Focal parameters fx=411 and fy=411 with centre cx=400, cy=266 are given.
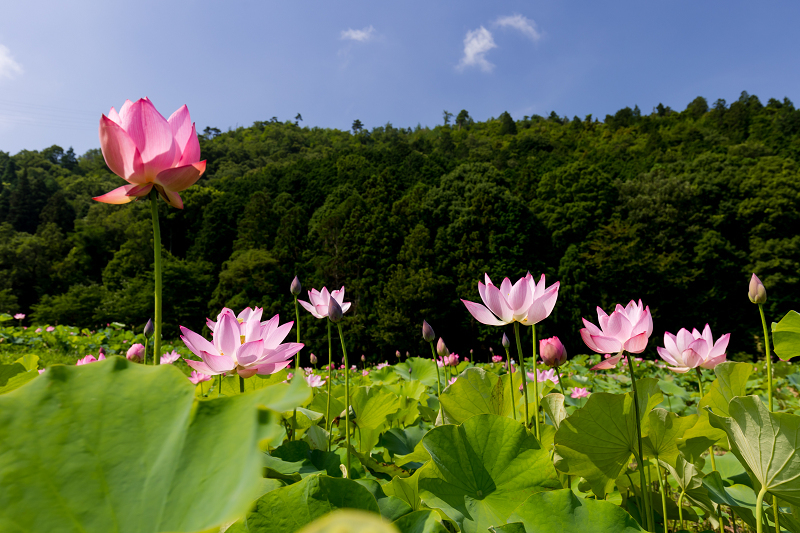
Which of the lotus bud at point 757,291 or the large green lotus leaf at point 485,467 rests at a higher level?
the lotus bud at point 757,291

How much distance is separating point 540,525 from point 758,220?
19.1m

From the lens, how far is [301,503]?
46cm

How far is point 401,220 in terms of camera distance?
1580cm

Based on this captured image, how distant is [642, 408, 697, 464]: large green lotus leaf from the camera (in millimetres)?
743

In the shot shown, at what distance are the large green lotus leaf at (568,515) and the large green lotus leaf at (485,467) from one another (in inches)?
4.4

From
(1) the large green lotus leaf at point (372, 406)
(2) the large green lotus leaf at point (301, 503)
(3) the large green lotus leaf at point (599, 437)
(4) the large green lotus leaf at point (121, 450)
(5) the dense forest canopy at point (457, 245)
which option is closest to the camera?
(4) the large green lotus leaf at point (121, 450)

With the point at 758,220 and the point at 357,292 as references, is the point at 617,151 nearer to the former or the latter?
the point at 758,220

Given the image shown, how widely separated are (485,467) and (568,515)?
0.16 metres

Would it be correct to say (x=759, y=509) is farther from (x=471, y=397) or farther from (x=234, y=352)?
(x=234, y=352)

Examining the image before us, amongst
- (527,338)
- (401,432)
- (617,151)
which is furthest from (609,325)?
(617,151)

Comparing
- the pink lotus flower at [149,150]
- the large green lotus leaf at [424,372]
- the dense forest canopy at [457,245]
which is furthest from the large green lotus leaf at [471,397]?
the dense forest canopy at [457,245]

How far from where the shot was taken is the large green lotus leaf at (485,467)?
63cm

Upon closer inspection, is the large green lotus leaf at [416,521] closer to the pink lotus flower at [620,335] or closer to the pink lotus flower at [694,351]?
the pink lotus flower at [620,335]

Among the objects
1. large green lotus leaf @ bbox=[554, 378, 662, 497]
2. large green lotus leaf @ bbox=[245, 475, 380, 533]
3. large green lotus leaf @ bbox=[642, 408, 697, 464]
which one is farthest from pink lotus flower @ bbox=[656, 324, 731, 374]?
large green lotus leaf @ bbox=[245, 475, 380, 533]
